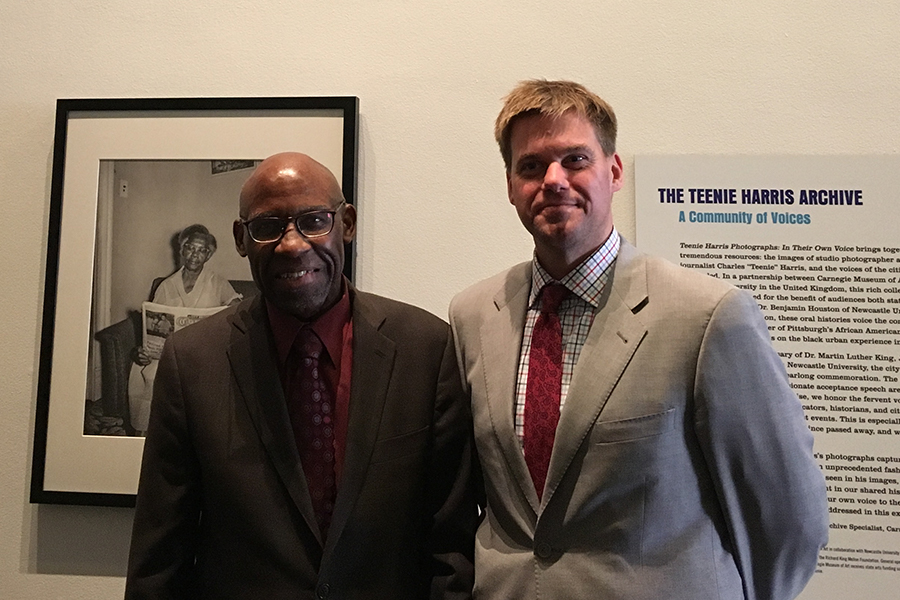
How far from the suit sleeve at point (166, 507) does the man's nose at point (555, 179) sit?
0.72 m

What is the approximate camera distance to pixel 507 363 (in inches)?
46.6

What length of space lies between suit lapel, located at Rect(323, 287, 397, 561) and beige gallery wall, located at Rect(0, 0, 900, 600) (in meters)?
0.48

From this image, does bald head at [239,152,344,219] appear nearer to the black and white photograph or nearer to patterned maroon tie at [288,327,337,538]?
patterned maroon tie at [288,327,337,538]

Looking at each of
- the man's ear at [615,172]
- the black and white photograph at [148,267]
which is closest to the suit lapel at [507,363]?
the man's ear at [615,172]

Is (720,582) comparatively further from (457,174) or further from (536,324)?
(457,174)

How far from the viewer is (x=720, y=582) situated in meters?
1.08

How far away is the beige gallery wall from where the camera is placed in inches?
66.5

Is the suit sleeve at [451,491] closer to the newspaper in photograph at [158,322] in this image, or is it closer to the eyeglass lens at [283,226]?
the eyeglass lens at [283,226]

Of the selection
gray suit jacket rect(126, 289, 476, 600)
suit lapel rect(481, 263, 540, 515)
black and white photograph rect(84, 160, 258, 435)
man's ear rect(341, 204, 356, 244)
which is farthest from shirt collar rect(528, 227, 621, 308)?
black and white photograph rect(84, 160, 258, 435)

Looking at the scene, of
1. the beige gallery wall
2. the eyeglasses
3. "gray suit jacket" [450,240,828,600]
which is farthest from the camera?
the beige gallery wall

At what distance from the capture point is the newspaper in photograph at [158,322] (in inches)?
67.8

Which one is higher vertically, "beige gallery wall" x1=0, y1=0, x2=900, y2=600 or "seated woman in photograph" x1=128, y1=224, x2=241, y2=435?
"beige gallery wall" x1=0, y1=0, x2=900, y2=600

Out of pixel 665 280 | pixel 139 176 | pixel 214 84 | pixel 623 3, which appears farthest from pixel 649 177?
pixel 139 176

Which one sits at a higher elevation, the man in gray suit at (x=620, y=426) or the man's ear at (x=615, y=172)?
the man's ear at (x=615, y=172)
